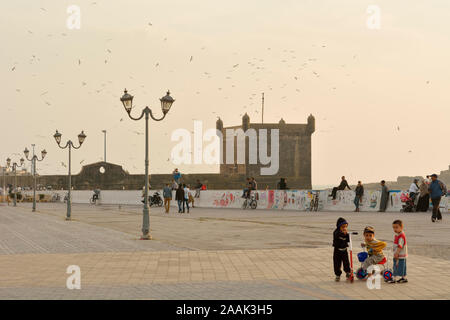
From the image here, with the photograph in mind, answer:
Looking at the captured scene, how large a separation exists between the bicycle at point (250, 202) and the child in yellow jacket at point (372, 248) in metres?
29.0

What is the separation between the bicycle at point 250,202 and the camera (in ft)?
126

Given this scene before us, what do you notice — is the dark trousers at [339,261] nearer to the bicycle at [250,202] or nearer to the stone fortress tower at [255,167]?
the bicycle at [250,202]

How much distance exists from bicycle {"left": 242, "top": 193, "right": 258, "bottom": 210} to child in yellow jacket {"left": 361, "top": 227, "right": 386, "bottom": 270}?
95.2ft

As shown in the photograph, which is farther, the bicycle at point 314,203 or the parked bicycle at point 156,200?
the parked bicycle at point 156,200

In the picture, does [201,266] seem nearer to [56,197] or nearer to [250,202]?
[250,202]

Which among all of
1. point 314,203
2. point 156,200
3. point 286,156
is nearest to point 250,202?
point 314,203

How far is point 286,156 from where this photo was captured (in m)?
91.9

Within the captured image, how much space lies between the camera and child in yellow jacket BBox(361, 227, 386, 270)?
30.2 feet

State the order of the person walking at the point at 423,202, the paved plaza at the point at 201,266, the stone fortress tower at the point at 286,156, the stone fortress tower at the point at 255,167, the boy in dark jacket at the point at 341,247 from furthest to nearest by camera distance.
A: the stone fortress tower at the point at 286,156 < the stone fortress tower at the point at 255,167 < the person walking at the point at 423,202 < the boy in dark jacket at the point at 341,247 < the paved plaza at the point at 201,266

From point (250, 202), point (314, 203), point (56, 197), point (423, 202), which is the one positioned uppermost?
point (423, 202)

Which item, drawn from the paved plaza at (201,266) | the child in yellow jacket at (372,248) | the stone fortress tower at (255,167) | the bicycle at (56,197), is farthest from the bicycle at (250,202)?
the stone fortress tower at (255,167)

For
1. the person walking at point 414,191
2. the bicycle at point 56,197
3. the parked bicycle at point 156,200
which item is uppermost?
the person walking at point 414,191

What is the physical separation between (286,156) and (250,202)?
54023 millimetres
